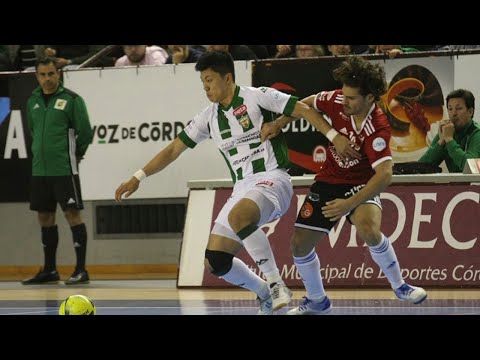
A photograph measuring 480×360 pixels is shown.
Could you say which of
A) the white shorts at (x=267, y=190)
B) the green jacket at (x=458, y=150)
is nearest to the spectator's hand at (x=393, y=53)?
the green jacket at (x=458, y=150)

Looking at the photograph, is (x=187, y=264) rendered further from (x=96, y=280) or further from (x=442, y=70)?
(x=442, y=70)

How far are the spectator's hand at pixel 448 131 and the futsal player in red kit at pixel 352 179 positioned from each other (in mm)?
3294

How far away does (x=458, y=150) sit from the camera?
13.3 metres

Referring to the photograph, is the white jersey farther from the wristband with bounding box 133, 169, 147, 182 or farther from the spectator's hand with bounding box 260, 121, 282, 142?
the wristband with bounding box 133, 169, 147, 182

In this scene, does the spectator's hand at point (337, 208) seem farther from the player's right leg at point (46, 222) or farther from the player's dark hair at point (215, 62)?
the player's right leg at point (46, 222)

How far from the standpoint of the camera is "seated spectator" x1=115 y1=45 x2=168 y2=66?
16.2m

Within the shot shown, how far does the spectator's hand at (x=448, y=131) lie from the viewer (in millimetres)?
13383

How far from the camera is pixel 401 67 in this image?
14211 mm

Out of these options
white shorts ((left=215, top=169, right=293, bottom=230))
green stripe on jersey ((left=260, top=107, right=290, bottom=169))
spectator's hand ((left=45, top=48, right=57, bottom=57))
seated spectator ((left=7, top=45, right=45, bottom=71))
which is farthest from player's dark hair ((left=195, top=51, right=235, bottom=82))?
spectator's hand ((left=45, top=48, right=57, bottom=57))

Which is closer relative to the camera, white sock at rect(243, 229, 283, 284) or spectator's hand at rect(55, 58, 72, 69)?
white sock at rect(243, 229, 283, 284)

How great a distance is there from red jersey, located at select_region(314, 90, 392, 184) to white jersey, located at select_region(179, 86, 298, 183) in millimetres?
347

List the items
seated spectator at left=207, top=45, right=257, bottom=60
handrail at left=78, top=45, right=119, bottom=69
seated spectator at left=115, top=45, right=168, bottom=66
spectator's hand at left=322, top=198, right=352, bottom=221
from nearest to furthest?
1. spectator's hand at left=322, top=198, right=352, bottom=221
2. seated spectator at left=207, top=45, right=257, bottom=60
3. seated spectator at left=115, top=45, right=168, bottom=66
4. handrail at left=78, top=45, right=119, bottom=69
